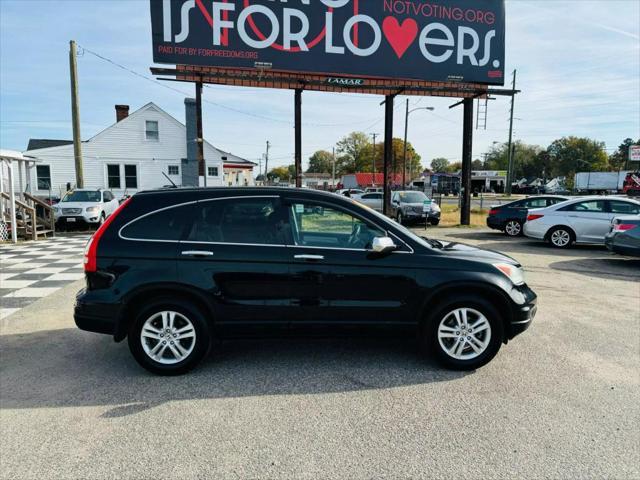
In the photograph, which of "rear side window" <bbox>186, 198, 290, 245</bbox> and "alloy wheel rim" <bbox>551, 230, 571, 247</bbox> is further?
"alloy wheel rim" <bbox>551, 230, 571, 247</bbox>

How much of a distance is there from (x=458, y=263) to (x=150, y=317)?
113 inches

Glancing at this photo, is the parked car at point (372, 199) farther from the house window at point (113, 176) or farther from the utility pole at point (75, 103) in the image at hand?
the house window at point (113, 176)

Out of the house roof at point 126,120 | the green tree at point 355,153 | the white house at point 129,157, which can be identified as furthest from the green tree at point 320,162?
the white house at point 129,157

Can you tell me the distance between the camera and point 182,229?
418cm

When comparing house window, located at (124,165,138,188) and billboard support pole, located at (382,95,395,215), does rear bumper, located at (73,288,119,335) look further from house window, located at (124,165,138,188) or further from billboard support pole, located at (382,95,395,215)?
house window, located at (124,165,138,188)

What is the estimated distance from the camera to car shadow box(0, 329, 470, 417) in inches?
149

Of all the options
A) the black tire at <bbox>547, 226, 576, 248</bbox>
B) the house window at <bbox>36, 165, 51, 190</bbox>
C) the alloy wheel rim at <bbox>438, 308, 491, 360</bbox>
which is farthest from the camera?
the house window at <bbox>36, 165, 51, 190</bbox>

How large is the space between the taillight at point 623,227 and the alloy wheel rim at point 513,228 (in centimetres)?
568

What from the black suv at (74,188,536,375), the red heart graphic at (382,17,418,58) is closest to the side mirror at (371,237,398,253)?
the black suv at (74,188,536,375)

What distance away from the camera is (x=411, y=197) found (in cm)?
2031

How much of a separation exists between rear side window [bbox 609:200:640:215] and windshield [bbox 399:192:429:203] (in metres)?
8.28

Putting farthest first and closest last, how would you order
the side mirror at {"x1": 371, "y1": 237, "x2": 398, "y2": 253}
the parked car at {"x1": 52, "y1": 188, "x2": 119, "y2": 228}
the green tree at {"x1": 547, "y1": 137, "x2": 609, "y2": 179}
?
1. the green tree at {"x1": 547, "y1": 137, "x2": 609, "y2": 179}
2. the parked car at {"x1": 52, "y1": 188, "x2": 119, "y2": 228}
3. the side mirror at {"x1": 371, "y1": 237, "x2": 398, "y2": 253}

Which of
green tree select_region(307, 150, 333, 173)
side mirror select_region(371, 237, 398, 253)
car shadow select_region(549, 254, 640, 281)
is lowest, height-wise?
car shadow select_region(549, 254, 640, 281)

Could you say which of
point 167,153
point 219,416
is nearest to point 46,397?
point 219,416
